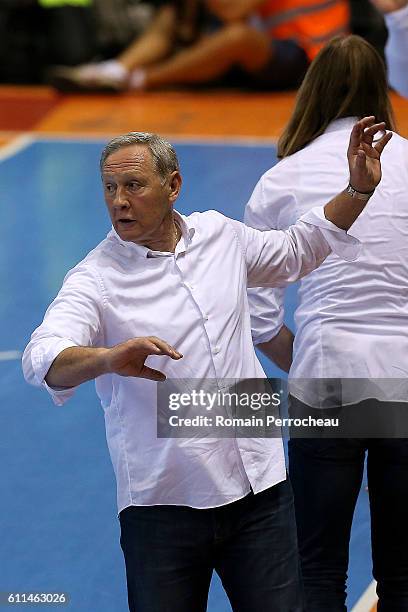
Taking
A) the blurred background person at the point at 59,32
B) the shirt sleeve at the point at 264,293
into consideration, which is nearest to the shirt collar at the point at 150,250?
the shirt sleeve at the point at 264,293

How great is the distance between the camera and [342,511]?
3547 millimetres

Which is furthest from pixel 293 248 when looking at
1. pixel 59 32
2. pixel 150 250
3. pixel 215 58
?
pixel 59 32

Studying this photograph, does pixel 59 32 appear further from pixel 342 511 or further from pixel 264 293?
pixel 342 511

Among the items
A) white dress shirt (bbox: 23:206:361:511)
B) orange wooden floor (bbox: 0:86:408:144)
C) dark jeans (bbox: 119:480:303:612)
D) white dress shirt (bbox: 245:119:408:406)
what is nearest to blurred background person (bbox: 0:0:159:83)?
orange wooden floor (bbox: 0:86:408:144)

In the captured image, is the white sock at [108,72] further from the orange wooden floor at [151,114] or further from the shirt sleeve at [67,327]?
the shirt sleeve at [67,327]

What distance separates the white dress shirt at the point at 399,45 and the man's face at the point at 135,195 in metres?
2.39

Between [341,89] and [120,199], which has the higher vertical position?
[341,89]

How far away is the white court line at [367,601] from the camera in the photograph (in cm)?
419

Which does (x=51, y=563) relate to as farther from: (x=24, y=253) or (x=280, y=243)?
(x=24, y=253)

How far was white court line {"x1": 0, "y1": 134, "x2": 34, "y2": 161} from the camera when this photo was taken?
375 inches

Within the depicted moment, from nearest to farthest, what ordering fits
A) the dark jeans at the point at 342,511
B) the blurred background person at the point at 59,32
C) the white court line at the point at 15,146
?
the dark jeans at the point at 342,511
the white court line at the point at 15,146
the blurred background person at the point at 59,32

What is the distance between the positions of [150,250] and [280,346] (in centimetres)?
98

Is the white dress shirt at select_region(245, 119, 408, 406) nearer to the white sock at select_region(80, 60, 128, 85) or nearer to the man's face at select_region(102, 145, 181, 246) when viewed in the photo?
the man's face at select_region(102, 145, 181, 246)

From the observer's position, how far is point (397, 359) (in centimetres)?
352
